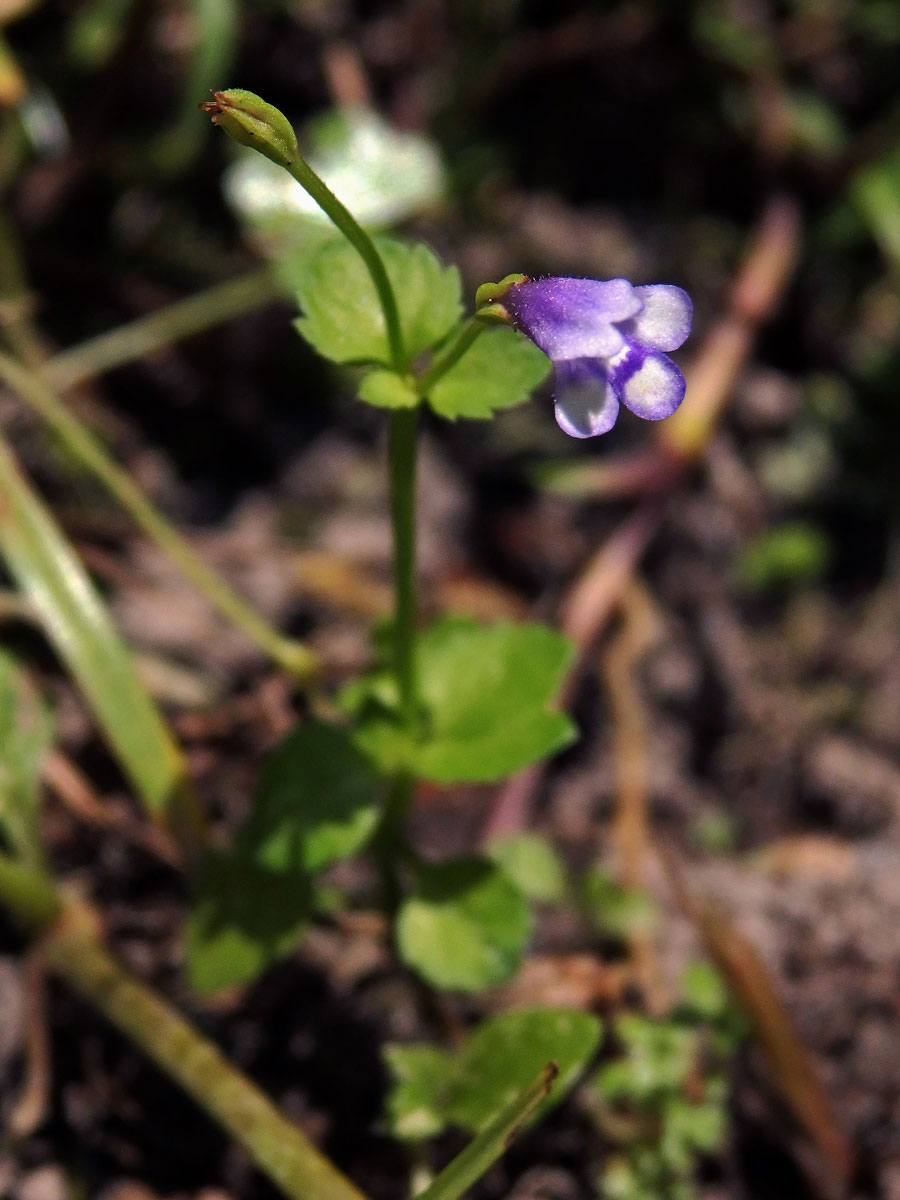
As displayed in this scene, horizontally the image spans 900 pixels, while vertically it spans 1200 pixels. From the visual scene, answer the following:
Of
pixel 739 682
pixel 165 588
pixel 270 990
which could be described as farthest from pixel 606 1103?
pixel 165 588

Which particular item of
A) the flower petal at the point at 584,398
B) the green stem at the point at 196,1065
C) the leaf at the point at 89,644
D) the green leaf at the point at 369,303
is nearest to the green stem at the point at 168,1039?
the green stem at the point at 196,1065

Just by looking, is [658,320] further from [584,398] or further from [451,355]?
[451,355]

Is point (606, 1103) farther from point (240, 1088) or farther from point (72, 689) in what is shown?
point (72, 689)

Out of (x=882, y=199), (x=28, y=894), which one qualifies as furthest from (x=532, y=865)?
(x=882, y=199)

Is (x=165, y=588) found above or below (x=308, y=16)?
below

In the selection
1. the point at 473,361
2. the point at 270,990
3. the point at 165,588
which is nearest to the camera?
the point at 473,361

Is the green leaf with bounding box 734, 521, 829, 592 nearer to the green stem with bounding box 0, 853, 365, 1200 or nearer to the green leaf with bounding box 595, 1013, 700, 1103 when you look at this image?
the green leaf with bounding box 595, 1013, 700, 1103
